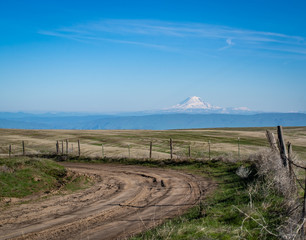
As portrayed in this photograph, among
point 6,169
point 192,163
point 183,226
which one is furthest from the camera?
point 192,163

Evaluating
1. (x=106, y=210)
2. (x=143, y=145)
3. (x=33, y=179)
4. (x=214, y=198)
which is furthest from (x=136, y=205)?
(x=143, y=145)

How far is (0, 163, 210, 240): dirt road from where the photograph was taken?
10.6 metres

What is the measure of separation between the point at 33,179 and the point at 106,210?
23.9ft

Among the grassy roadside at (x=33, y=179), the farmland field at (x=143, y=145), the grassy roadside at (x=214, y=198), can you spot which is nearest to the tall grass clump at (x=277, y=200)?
the grassy roadside at (x=214, y=198)

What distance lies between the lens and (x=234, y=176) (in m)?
19.5

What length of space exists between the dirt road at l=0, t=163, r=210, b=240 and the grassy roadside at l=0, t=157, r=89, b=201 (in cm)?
162

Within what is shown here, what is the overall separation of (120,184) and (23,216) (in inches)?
298

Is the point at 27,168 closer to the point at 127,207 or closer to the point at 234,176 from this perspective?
the point at 127,207

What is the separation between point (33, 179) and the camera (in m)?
18.3

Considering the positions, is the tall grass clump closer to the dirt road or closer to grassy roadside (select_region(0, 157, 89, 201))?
the dirt road

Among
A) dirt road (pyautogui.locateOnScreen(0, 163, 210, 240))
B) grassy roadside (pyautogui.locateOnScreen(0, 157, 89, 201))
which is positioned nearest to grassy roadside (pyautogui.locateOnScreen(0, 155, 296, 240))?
grassy roadside (pyautogui.locateOnScreen(0, 157, 89, 201))

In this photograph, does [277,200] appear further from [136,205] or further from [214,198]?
[136,205]

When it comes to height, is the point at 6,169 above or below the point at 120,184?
above

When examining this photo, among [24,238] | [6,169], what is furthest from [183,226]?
[6,169]
